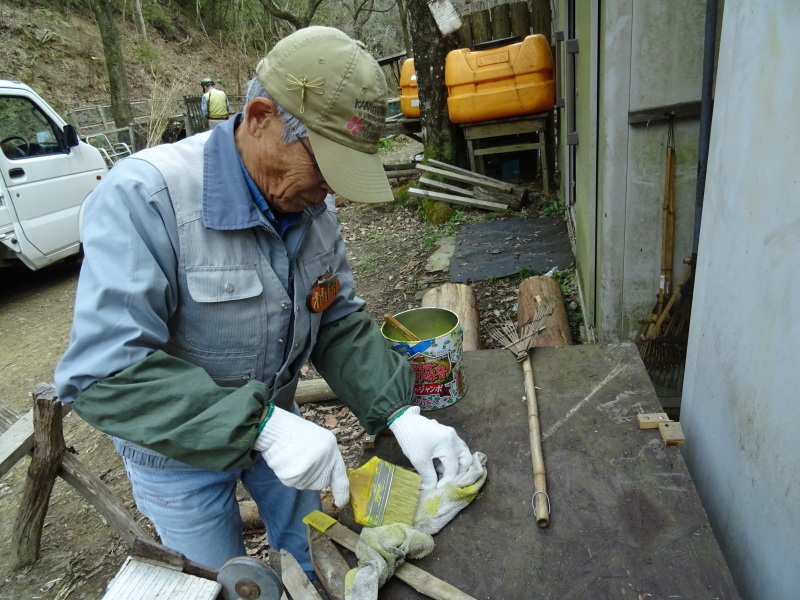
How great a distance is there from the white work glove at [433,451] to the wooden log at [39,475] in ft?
6.57

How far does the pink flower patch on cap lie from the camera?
143 cm

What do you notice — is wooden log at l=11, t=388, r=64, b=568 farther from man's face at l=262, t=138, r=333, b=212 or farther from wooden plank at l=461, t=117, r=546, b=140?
wooden plank at l=461, t=117, r=546, b=140

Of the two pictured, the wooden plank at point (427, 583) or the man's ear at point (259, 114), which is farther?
the man's ear at point (259, 114)

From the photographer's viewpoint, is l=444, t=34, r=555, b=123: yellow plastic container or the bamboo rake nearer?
the bamboo rake

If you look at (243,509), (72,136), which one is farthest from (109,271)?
(72,136)

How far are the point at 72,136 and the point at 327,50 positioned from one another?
6.65 m

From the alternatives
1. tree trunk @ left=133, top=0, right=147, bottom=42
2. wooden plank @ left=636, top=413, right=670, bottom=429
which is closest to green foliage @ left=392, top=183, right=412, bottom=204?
wooden plank @ left=636, top=413, right=670, bottom=429

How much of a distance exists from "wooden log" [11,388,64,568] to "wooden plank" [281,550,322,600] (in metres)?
2.02

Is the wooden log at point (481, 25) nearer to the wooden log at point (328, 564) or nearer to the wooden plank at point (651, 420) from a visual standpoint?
the wooden plank at point (651, 420)

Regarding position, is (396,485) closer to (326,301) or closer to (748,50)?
(326,301)

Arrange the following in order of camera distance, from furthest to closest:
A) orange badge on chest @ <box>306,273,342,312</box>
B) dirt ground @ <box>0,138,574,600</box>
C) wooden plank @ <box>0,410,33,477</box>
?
dirt ground @ <box>0,138,574,600</box>, wooden plank @ <box>0,410,33,477</box>, orange badge on chest @ <box>306,273,342,312</box>

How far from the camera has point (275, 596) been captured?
3.59ft

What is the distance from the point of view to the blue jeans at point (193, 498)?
5.49 feet

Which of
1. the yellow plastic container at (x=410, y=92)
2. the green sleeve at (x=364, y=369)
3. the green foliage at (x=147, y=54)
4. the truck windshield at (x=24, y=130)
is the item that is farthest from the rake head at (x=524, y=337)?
the green foliage at (x=147, y=54)
